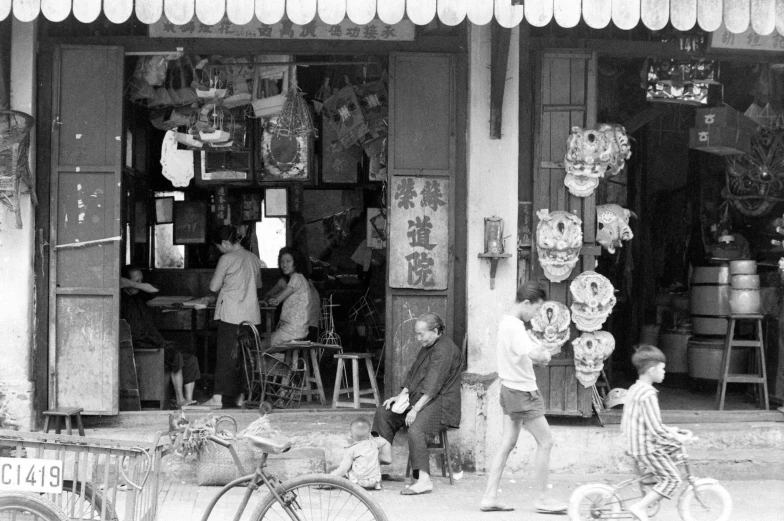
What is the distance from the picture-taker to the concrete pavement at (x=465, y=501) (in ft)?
22.1

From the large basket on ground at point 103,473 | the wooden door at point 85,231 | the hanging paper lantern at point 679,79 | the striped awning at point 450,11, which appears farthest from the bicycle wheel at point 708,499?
the wooden door at point 85,231

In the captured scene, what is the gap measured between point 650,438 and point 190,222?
7.54 meters

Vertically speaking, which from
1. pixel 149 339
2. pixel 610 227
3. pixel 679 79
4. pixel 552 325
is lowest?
pixel 149 339

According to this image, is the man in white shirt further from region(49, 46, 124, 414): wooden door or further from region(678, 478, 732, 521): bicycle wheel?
region(49, 46, 124, 414): wooden door

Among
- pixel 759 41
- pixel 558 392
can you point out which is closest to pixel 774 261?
pixel 759 41

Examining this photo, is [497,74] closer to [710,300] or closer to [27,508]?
[710,300]

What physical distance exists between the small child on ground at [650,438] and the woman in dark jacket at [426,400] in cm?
195

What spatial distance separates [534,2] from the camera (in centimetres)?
657

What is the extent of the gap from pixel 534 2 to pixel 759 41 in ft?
8.97

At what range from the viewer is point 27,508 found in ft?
14.8

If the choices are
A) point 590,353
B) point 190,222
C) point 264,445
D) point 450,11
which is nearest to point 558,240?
point 590,353

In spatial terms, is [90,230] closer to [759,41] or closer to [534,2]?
[534,2]

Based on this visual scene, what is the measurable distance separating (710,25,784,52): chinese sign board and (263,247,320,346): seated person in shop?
4615 millimetres

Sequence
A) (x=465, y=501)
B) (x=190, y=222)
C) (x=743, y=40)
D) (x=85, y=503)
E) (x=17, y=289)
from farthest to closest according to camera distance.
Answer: (x=190, y=222)
(x=743, y=40)
(x=17, y=289)
(x=465, y=501)
(x=85, y=503)
